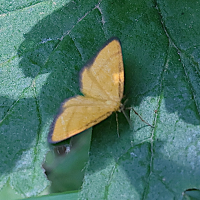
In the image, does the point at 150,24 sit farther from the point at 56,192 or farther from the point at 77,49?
the point at 56,192

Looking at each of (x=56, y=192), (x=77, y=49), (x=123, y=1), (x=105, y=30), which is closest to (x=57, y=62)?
(x=77, y=49)

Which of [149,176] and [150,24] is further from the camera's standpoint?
[150,24]

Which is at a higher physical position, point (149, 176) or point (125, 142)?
point (125, 142)

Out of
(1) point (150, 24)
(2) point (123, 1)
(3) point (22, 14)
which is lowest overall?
(1) point (150, 24)

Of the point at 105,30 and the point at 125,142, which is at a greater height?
the point at 105,30

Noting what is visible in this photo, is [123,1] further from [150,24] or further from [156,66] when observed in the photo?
[156,66]

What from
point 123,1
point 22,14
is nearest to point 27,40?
point 22,14
